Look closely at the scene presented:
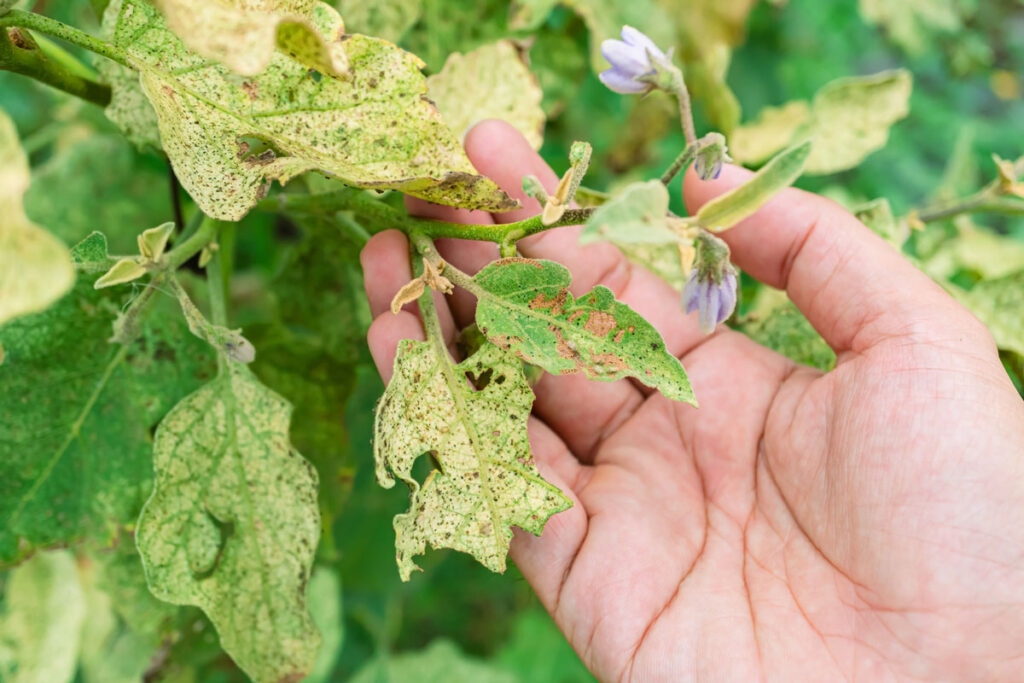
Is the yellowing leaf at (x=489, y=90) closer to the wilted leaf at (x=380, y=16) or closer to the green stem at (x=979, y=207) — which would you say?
the wilted leaf at (x=380, y=16)

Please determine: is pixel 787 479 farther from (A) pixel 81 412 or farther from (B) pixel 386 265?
(A) pixel 81 412

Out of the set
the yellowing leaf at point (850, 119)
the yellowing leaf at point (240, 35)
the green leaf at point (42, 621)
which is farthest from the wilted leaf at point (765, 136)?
the green leaf at point (42, 621)

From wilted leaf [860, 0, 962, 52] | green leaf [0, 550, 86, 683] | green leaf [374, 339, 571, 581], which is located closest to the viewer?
green leaf [374, 339, 571, 581]

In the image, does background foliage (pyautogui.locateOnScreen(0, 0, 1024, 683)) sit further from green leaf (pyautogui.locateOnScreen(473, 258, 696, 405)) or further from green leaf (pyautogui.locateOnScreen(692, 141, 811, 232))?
green leaf (pyautogui.locateOnScreen(692, 141, 811, 232))

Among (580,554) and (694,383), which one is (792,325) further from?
(580,554)

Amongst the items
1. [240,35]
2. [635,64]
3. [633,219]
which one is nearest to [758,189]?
[633,219]

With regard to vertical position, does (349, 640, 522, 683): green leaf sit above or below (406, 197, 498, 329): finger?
below

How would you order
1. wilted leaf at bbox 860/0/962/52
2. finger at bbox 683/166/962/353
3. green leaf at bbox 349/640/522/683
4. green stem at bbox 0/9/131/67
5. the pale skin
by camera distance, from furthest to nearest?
wilted leaf at bbox 860/0/962/52 → green leaf at bbox 349/640/522/683 → finger at bbox 683/166/962/353 → the pale skin → green stem at bbox 0/9/131/67

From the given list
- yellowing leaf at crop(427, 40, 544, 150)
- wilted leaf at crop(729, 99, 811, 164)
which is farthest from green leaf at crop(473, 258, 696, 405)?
wilted leaf at crop(729, 99, 811, 164)
